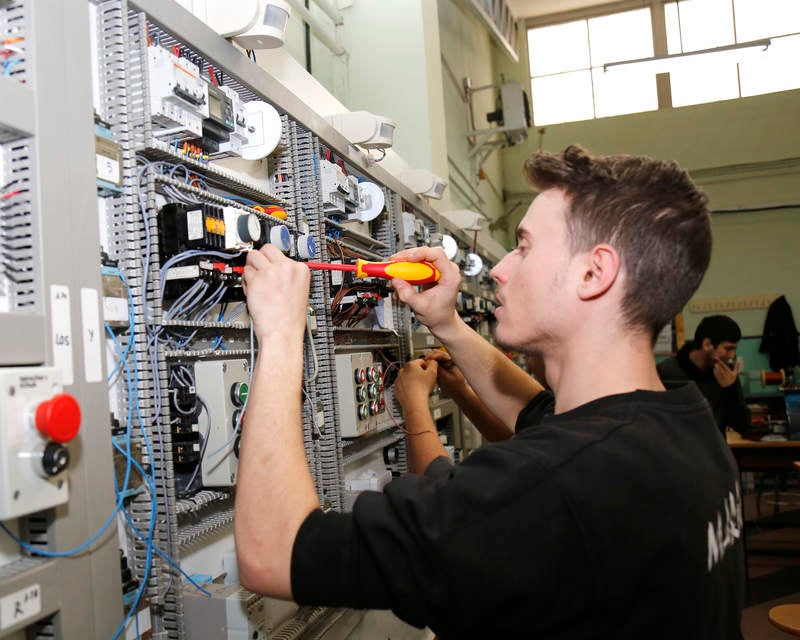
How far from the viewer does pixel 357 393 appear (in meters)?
2.13

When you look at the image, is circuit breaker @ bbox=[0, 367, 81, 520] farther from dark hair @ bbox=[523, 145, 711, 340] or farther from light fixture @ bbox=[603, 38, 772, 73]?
light fixture @ bbox=[603, 38, 772, 73]

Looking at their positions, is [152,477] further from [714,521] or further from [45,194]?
[714,521]

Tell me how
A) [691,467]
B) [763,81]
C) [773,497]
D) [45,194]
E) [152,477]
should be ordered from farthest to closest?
[763,81]
[773,497]
[152,477]
[45,194]
[691,467]

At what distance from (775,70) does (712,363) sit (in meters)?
5.71

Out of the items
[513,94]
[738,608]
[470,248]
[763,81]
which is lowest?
Answer: [738,608]

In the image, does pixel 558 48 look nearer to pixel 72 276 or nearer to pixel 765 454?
pixel 765 454

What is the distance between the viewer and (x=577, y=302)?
101 cm

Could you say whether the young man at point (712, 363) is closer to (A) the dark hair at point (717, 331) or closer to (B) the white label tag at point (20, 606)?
(A) the dark hair at point (717, 331)

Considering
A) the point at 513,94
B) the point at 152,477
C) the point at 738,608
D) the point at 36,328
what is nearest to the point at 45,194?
the point at 36,328

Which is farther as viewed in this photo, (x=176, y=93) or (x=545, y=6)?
(x=545, y=6)

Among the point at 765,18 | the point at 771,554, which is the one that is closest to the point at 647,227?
the point at 771,554

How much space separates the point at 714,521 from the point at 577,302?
14.5 inches

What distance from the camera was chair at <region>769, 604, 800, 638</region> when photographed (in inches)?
81.6

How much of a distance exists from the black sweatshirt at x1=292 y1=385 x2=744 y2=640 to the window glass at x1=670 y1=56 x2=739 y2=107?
7.93m
